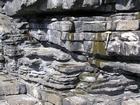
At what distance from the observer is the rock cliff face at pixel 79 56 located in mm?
6855

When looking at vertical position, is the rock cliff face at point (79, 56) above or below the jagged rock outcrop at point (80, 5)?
below

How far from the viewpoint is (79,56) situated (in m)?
7.73

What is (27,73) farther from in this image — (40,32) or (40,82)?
(40,32)

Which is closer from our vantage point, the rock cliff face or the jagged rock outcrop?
the rock cliff face

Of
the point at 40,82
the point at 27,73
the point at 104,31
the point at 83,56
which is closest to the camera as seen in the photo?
the point at 104,31

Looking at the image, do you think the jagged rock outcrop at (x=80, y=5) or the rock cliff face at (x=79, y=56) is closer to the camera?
the rock cliff face at (x=79, y=56)

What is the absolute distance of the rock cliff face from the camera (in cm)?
686

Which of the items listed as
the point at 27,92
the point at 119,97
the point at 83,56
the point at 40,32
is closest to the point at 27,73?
the point at 27,92

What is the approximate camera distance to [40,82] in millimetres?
8250

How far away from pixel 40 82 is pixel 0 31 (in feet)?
9.04

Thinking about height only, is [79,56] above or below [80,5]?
below

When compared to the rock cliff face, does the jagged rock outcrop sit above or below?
above

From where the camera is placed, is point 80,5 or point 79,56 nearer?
point 80,5

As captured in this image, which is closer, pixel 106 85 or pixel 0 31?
pixel 106 85
